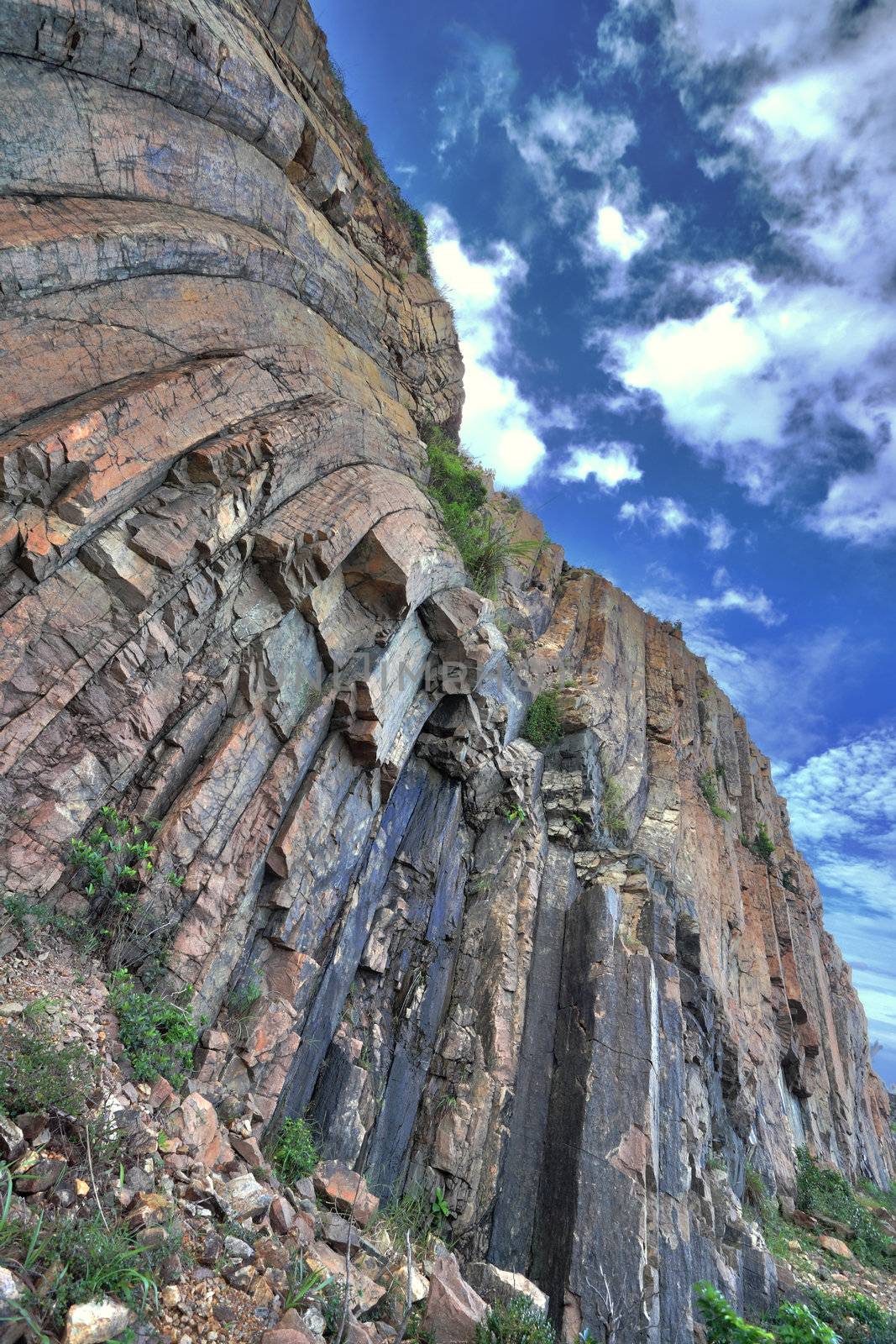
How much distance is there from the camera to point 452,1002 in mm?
9820

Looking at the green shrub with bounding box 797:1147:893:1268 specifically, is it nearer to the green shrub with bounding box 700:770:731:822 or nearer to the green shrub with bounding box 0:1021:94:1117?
the green shrub with bounding box 700:770:731:822

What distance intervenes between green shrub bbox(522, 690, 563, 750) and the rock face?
304mm

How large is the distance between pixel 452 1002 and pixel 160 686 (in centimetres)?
688

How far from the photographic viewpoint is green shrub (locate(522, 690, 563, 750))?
43.0 ft

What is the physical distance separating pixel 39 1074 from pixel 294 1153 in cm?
363

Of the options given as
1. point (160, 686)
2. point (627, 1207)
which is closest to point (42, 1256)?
point (160, 686)

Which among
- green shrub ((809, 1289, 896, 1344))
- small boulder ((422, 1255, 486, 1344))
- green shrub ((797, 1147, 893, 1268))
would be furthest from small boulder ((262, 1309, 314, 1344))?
green shrub ((797, 1147, 893, 1268))

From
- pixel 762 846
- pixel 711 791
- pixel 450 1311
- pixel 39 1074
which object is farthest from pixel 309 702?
pixel 762 846

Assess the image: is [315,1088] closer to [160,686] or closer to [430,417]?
[160,686]

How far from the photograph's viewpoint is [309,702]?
8.18m

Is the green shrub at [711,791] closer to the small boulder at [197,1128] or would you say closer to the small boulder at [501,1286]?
the small boulder at [501,1286]

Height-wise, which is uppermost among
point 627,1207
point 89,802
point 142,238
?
point 142,238

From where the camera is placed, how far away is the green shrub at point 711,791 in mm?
19188

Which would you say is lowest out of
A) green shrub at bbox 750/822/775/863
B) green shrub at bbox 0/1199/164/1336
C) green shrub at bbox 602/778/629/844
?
green shrub at bbox 0/1199/164/1336
